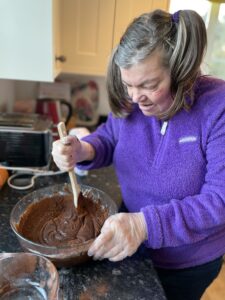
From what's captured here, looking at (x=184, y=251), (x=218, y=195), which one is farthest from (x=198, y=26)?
(x=184, y=251)

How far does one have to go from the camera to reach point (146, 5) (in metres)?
1.30

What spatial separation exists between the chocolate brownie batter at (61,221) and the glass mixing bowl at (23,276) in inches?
3.0

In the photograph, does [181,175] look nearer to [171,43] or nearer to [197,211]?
[197,211]

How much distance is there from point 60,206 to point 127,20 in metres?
0.89

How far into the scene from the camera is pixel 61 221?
807 millimetres

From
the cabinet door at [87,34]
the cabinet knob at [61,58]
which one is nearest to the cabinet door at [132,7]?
the cabinet door at [87,34]

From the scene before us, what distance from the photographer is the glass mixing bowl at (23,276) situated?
0.64 metres

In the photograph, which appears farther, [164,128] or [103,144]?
[103,144]

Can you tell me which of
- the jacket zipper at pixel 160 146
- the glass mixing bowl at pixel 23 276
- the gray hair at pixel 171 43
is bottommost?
the glass mixing bowl at pixel 23 276

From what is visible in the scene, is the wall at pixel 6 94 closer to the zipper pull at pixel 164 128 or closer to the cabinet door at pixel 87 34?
the cabinet door at pixel 87 34

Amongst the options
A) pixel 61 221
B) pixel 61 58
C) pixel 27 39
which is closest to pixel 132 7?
pixel 61 58

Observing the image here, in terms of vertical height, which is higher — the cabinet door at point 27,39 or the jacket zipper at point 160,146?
the cabinet door at point 27,39

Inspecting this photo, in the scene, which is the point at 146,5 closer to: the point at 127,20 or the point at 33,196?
the point at 127,20

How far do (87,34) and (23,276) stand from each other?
109 centimetres
